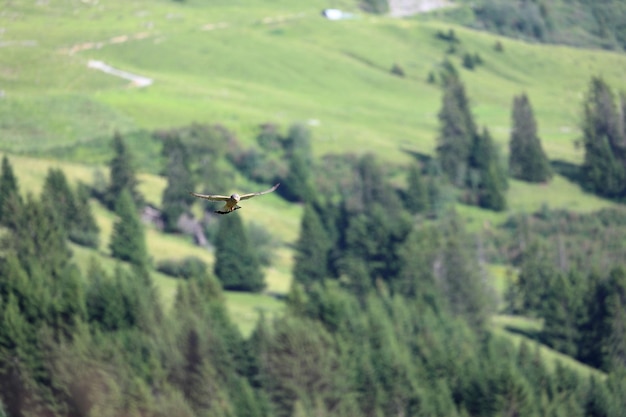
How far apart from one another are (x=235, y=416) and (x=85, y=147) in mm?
72063

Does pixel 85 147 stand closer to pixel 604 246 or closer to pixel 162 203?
pixel 162 203

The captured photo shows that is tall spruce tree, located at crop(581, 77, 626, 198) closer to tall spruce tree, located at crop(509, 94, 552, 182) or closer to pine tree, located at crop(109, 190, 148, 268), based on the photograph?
tall spruce tree, located at crop(509, 94, 552, 182)

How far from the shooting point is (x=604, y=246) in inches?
6299

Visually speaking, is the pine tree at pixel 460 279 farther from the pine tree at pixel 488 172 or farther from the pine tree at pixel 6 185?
the pine tree at pixel 6 185

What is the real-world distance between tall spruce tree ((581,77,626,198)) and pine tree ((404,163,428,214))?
2268 cm

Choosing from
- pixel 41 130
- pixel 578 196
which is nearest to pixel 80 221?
pixel 41 130

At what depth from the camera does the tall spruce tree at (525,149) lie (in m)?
183

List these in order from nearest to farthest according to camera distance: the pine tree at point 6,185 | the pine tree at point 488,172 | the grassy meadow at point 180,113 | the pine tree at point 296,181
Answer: the pine tree at point 6,185 < the grassy meadow at point 180,113 < the pine tree at point 296,181 < the pine tree at point 488,172

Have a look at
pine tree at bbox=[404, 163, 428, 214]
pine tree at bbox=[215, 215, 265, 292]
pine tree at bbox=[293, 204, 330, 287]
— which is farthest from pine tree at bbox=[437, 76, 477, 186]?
pine tree at bbox=[215, 215, 265, 292]

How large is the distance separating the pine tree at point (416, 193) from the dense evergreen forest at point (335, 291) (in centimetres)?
38

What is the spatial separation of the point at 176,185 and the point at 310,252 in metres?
15.8

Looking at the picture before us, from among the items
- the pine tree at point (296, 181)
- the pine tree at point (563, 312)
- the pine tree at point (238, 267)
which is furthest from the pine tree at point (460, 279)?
the pine tree at point (238, 267)

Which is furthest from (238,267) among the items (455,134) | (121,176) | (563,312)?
(455,134)

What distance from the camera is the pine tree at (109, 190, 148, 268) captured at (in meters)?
129
